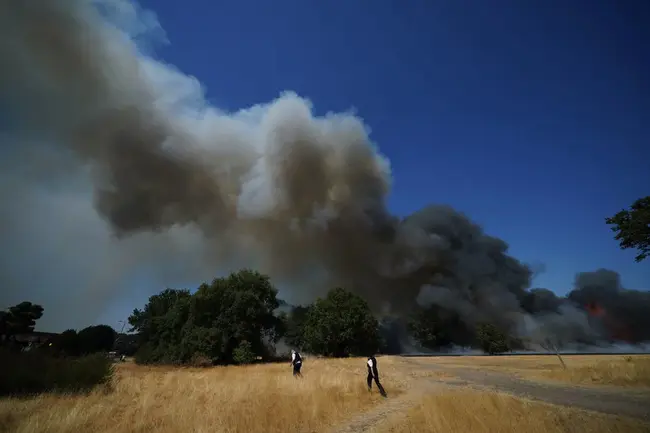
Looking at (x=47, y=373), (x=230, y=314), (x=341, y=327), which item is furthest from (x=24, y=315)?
(x=341, y=327)

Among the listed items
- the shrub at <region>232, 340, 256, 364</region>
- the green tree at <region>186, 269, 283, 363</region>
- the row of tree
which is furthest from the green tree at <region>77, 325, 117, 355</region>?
the shrub at <region>232, 340, 256, 364</region>

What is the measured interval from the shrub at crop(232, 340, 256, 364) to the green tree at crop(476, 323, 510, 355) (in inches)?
1826

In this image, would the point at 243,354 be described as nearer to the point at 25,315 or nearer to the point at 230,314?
the point at 230,314

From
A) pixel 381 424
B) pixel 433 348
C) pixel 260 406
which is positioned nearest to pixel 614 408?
pixel 381 424

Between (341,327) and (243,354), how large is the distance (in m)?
21.9

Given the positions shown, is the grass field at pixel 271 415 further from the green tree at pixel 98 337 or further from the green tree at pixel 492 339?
the green tree at pixel 98 337

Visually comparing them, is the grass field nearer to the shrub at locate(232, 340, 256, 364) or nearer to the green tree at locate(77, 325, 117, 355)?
the shrub at locate(232, 340, 256, 364)

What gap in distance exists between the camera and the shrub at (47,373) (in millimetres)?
11859

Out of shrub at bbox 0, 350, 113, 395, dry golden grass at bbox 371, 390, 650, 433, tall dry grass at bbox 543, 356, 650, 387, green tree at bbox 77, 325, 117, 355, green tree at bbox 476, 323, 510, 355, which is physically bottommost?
dry golden grass at bbox 371, 390, 650, 433

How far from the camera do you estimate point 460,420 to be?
804 centimetres

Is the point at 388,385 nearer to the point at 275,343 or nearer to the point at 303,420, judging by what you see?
the point at 303,420

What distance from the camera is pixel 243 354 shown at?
42031 mm

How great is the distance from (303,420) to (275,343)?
46540mm

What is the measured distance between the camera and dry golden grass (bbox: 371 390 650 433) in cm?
712
